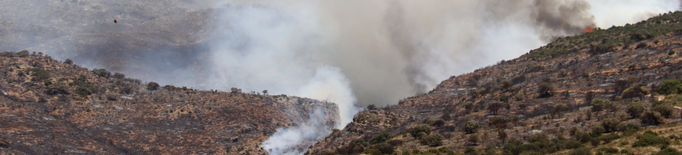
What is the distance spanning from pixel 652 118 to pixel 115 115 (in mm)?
99591

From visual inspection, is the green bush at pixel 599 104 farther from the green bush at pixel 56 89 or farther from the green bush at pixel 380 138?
the green bush at pixel 56 89

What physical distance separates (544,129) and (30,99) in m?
96.3

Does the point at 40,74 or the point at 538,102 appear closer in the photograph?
the point at 538,102

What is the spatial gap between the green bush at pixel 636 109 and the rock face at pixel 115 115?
241ft

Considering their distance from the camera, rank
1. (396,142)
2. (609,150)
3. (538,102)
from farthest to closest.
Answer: (538,102) → (396,142) → (609,150)

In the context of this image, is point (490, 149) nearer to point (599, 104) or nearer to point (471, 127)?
point (471, 127)

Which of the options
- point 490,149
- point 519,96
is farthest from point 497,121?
point 490,149

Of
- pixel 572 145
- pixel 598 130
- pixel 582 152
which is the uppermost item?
pixel 598 130

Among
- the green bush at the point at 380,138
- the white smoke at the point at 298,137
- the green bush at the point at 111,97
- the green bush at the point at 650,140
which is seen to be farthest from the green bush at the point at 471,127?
the green bush at the point at 111,97

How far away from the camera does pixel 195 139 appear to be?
10219cm

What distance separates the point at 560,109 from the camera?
2758 inches

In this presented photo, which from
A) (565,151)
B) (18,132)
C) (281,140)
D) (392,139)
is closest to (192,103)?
(281,140)

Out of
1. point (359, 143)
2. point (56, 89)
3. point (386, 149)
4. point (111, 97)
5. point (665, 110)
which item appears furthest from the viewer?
point (111, 97)

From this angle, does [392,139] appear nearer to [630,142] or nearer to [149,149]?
[630,142]
